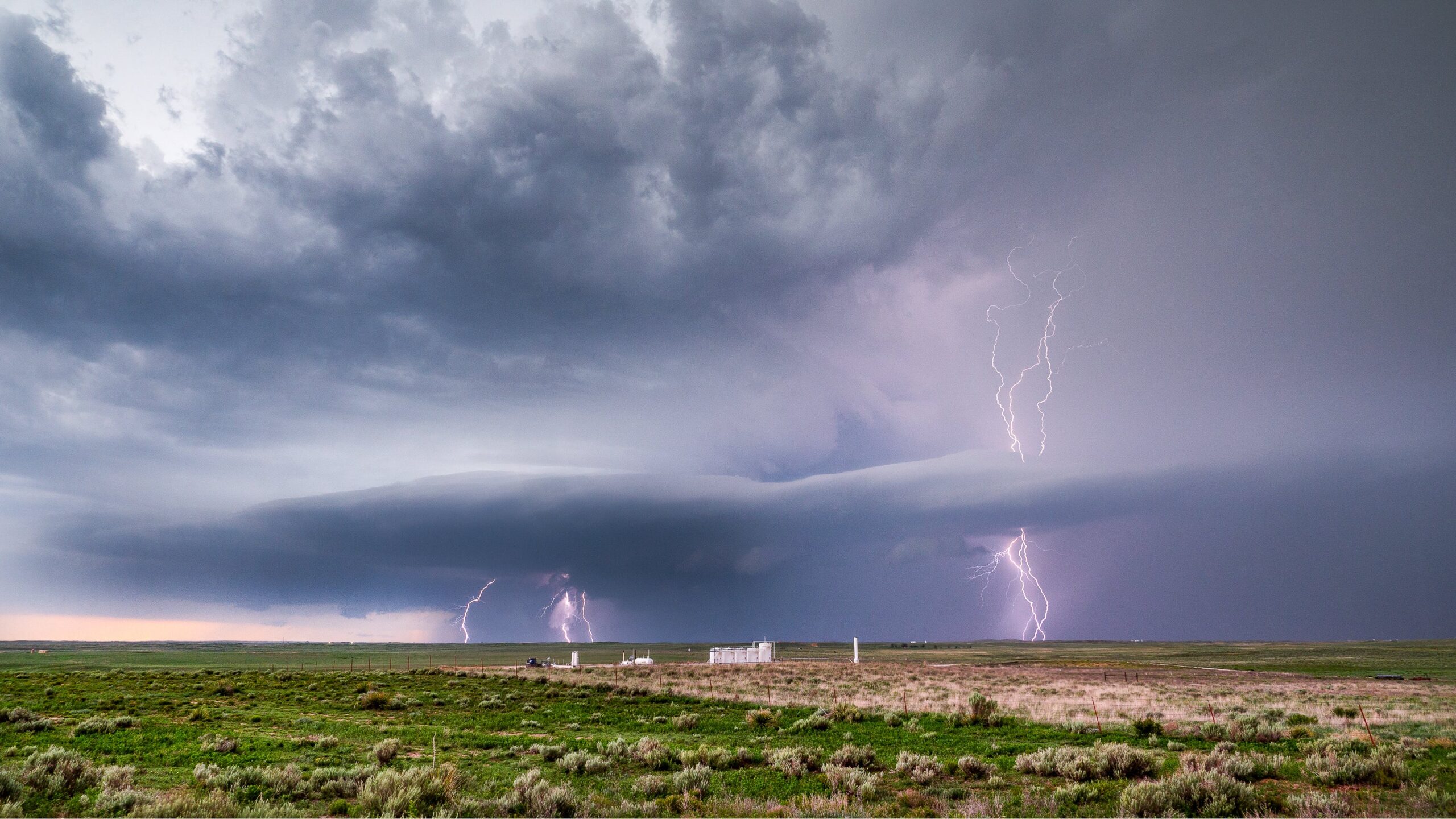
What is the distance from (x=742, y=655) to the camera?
3182 inches

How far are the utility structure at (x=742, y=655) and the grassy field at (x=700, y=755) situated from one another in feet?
123

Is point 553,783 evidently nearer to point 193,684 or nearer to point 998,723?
point 998,723

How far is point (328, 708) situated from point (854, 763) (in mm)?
27298

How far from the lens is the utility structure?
78.7m

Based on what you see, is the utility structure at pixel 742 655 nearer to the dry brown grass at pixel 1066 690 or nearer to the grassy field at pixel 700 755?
the dry brown grass at pixel 1066 690

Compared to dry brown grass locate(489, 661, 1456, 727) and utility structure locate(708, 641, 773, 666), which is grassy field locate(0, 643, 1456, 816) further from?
utility structure locate(708, 641, 773, 666)

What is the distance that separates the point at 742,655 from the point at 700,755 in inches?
2601

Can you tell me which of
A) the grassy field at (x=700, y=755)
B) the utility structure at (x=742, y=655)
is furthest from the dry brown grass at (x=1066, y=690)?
the utility structure at (x=742, y=655)

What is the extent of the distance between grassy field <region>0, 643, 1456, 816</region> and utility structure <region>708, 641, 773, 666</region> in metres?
37.6

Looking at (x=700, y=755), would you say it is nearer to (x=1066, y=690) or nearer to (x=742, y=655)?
(x=1066, y=690)

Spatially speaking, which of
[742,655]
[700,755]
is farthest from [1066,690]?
[742,655]

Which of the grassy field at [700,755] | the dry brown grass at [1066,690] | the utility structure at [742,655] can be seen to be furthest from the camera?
the utility structure at [742,655]

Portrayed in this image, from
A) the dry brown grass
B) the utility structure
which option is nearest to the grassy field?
the dry brown grass

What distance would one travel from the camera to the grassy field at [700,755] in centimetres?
1284
